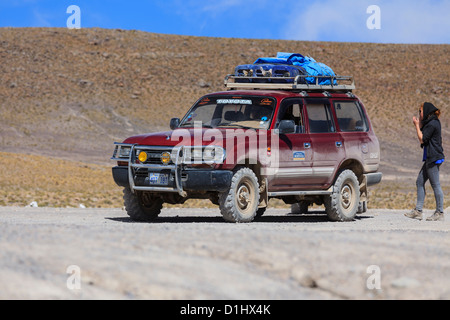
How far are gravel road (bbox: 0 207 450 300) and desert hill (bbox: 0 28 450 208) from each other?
49.2m

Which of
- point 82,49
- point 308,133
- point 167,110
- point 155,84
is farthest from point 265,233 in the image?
point 82,49

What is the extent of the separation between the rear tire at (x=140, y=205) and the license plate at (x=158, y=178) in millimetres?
1050

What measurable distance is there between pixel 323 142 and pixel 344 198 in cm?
126

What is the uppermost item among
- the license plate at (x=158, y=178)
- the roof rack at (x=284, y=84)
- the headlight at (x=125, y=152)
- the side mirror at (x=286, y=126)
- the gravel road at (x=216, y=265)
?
the roof rack at (x=284, y=84)

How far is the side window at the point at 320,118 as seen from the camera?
15456 millimetres

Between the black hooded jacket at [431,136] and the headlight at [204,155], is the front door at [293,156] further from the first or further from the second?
the black hooded jacket at [431,136]

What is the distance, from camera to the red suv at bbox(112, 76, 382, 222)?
13695 millimetres

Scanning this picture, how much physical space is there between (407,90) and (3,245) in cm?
7532

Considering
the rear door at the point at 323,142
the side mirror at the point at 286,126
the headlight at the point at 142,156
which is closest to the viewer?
the headlight at the point at 142,156


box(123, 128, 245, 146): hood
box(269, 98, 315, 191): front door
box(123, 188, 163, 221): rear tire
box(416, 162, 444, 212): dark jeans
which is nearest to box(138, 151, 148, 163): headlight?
box(123, 128, 245, 146): hood

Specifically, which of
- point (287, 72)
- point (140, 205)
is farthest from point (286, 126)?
point (140, 205)

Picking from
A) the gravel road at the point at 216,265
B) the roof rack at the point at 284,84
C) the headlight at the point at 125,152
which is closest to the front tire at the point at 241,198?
the headlight at the point at 125,152

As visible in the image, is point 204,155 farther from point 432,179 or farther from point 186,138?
point 432,179

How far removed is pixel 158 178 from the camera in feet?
45.6
